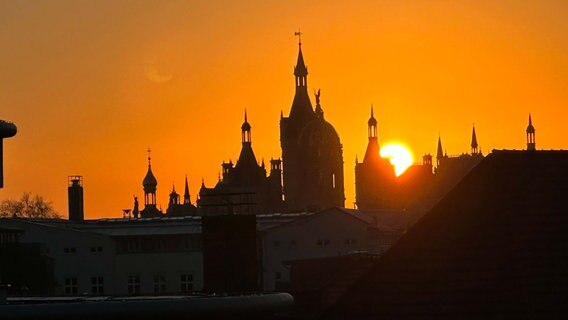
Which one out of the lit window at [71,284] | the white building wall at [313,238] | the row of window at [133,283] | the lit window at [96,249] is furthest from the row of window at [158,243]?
the white building wall at [313,238]

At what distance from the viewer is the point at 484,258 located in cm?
2822

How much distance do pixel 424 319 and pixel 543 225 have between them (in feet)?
9.35

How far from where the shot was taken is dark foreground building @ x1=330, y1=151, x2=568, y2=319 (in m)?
27.5

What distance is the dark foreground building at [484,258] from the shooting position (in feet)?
90.1

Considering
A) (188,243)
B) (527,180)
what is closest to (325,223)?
(188,243)

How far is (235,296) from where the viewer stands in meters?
18.1

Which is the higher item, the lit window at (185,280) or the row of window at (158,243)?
the row of window at (158,243)

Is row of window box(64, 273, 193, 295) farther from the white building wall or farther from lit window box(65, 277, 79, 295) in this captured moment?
the white building wall

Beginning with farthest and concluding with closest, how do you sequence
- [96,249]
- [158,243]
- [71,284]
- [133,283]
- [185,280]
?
[158,243] → [96,249] → [133,283] → [71,284] → [185,280]

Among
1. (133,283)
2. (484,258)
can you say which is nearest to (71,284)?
(133,283)

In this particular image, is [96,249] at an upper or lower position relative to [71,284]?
upper

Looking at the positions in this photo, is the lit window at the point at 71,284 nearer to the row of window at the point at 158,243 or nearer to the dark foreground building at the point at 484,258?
the row of window at the point at 158,243

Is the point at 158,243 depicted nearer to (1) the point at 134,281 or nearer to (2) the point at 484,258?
(1) the point at 134,281

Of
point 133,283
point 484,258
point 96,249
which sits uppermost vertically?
Result: point 96,249
